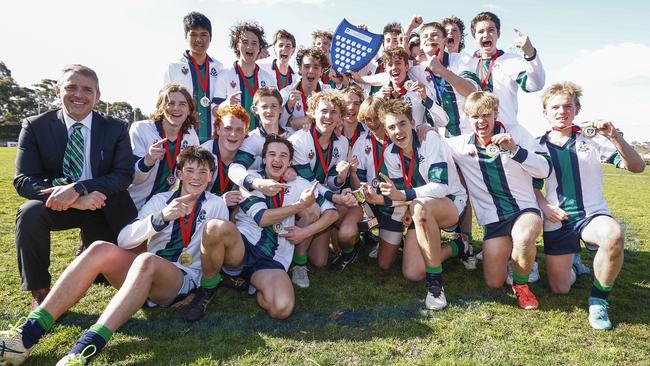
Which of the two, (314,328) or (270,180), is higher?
(270,180)

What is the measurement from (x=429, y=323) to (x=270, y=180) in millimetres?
1931

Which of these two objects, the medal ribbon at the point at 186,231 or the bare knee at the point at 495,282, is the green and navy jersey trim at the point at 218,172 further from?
the bare knee at the point at 495,282

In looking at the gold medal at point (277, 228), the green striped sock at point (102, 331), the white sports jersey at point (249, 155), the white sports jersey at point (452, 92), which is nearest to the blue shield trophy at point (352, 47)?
the white sports jersey at point (452, 92)

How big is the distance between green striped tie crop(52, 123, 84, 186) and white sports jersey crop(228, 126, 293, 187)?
133 centimetres

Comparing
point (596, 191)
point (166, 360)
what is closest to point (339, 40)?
point (596, 191)

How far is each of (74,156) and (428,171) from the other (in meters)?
3.36

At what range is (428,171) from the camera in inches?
171

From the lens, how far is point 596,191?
4.09m

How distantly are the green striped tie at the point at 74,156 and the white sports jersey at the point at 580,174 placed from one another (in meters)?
4.49

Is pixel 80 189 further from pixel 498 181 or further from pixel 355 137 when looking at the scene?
pixel 498 181

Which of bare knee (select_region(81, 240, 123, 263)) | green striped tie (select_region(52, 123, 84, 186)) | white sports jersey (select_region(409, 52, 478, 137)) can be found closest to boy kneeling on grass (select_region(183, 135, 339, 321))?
bare knee (select_region(81, 240, 123, 263))

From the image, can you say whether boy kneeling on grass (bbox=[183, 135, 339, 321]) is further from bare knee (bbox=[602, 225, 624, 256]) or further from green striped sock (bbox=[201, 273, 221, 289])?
bare knee (bbox=[602, 225, 624, 256])

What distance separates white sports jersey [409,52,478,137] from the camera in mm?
5316

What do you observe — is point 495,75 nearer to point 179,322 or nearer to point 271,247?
point 271,247
